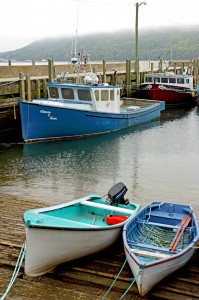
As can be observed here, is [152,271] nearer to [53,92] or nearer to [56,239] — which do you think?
[56,239]

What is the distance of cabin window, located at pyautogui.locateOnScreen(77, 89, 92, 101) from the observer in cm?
1997

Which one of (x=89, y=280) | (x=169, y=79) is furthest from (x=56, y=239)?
(x=169, y=79)

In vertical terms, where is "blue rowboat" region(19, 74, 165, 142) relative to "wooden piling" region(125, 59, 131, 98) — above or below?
below

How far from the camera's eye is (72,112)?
64.2 ft

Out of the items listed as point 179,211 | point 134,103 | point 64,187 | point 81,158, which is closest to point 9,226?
point 179,211

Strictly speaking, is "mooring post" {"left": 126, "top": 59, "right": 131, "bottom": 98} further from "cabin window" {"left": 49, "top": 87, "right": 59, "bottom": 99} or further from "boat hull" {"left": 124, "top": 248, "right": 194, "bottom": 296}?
"boat hull" {"left": 124, "top": 248, "right": 194, "bottom": 296}

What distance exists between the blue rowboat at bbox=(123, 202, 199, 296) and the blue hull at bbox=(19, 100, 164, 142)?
12263 mm

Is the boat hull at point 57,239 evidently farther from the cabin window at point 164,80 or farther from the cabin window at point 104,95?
the cabin window at point 164,80

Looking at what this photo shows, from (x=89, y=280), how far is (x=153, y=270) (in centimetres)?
94

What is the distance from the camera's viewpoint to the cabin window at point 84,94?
20.0 m

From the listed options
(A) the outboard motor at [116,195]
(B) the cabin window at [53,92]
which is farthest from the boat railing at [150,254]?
(B) the cabin window at [53,92]

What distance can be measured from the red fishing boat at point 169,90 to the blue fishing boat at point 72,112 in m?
10.4

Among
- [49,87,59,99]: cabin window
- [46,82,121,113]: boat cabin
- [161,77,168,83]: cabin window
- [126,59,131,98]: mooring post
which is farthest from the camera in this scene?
[161,77,168,83]: cabin window

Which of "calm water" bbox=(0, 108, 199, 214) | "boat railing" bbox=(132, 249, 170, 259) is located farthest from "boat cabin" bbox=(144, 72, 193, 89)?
"boat railing" bbox=(132, 249, 170, 259)
